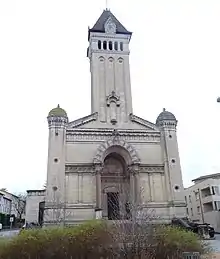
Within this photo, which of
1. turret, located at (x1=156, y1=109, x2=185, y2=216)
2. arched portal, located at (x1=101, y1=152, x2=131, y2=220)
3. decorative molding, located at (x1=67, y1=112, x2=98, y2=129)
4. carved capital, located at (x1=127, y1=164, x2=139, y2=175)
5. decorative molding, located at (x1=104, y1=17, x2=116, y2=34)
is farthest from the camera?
decorative molding, located at (x1=104, y1=17, x2=116, y2=34)

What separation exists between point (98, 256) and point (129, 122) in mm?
24424

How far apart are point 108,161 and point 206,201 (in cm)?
2388

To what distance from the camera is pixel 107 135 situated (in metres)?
37.1

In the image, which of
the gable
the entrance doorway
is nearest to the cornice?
the entrance doorway

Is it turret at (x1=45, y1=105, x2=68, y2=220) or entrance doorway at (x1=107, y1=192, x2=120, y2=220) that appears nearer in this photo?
turret at (x1=45, y1=105, x2=68, y2=220)

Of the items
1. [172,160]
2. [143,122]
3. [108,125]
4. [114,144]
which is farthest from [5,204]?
[172,160]

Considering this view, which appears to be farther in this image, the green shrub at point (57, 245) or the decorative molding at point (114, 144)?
the decorative molding at point (114, 144)

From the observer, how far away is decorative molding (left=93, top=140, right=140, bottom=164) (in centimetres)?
3542

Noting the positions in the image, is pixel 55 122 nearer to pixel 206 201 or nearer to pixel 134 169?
pixel 134 169

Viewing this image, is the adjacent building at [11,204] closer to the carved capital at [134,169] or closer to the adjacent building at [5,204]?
the adjacent building at [5,204]

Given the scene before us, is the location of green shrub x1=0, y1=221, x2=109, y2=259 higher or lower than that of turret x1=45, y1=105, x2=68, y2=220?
lower

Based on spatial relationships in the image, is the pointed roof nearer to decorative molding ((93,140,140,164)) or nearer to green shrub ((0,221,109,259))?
decorative molding ((93,140,140,164))

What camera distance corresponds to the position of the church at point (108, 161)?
33906mm

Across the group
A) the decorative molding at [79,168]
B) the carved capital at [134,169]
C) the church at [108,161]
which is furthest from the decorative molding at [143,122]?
the decorative molding at [79,168]
